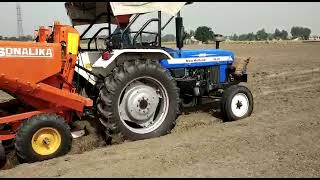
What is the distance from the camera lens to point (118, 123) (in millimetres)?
6168

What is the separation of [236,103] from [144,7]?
2.51 metres

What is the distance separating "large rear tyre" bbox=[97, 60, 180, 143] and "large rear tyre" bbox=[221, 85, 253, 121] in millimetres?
1209

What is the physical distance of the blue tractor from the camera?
619 cm

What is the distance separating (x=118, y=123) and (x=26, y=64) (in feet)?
4.96

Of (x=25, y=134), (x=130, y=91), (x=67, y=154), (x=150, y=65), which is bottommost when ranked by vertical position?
(x=67, y=154)

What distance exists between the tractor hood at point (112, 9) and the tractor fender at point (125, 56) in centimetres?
57

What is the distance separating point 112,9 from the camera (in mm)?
6172

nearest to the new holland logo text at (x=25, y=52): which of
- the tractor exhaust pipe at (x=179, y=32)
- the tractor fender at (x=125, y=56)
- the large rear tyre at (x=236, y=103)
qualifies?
the tractor fender at (x=125, y=56)

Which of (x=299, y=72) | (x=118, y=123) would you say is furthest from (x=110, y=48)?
(x=299, y=72)

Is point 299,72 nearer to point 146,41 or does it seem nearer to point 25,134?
point 146,41

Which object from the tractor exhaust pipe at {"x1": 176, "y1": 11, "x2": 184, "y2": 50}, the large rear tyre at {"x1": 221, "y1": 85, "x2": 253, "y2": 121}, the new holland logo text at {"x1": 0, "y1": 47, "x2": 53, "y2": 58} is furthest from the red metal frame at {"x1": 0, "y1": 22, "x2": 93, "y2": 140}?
the large rear tyre at {"x1": 221, "y1": 85, "x2": 253, "y2": 121}

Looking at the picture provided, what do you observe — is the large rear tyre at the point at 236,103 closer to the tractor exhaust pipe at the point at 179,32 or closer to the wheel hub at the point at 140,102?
the tractor exhaust pipe at the point at 179,32

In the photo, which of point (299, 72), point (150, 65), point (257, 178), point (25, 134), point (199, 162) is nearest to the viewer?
point (257, 178)

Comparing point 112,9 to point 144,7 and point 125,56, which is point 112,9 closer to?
point 144,7
